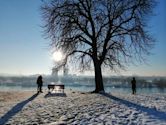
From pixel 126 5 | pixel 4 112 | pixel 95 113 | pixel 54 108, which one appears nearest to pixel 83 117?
pixel 95 113

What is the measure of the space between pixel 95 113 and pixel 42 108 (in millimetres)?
3886

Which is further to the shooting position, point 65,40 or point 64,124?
point 65,40

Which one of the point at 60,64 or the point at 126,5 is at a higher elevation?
the point at 126,5

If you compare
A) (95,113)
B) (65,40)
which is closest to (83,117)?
(95,113)

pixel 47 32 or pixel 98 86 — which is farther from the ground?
pixel 47 32

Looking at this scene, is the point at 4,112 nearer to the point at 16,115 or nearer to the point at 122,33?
the point at 16,115

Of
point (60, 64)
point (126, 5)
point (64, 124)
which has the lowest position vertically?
point (64, 124)

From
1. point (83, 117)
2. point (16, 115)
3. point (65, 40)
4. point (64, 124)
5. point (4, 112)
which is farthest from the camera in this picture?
point (65, 40)

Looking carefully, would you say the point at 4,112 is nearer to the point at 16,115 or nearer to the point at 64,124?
the point at 16,115

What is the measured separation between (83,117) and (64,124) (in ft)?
4.60

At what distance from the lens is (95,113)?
14016mm

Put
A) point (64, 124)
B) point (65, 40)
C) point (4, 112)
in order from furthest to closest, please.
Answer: point (65, 40) → point (4, 112) → point (64, 124)

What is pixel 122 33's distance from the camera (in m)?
28.8

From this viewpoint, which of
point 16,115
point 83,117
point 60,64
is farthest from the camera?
point 60,64
